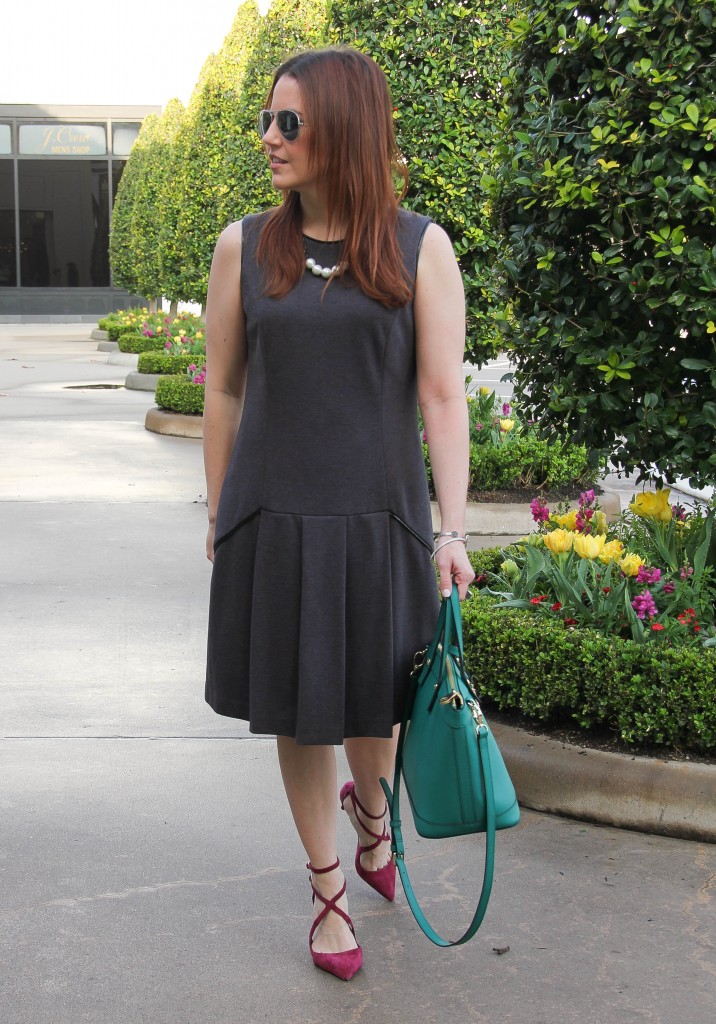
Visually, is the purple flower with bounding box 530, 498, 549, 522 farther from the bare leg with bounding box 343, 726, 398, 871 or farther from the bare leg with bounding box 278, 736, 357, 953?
the bare leg with bounding box 278, 736, 357, 953

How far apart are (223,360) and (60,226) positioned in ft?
120

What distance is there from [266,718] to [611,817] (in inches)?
49.1

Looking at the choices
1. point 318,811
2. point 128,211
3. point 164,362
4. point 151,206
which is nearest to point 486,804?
point 318,811

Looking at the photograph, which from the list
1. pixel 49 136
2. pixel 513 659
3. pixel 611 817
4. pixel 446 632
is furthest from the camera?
pixel 49 136

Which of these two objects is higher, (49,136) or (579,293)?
(49,136)

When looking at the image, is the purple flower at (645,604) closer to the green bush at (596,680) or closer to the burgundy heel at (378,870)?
the green bush at (596,680)

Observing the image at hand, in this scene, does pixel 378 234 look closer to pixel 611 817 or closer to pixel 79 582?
pixel 611 817

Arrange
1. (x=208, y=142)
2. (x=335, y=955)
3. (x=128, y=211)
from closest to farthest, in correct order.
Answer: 1. (x=335, y=955)
2. (x=208, y=142)
3. (x=128, y=211)

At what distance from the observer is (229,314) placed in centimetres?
275

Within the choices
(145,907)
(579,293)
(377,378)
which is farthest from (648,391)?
(145,907)

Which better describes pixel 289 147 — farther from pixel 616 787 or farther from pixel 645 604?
pixel 616 787

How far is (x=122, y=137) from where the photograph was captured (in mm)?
37156

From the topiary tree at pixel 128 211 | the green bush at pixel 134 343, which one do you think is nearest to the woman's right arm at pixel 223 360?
the green bush at pixel 134 343

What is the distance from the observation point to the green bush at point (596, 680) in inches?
136
